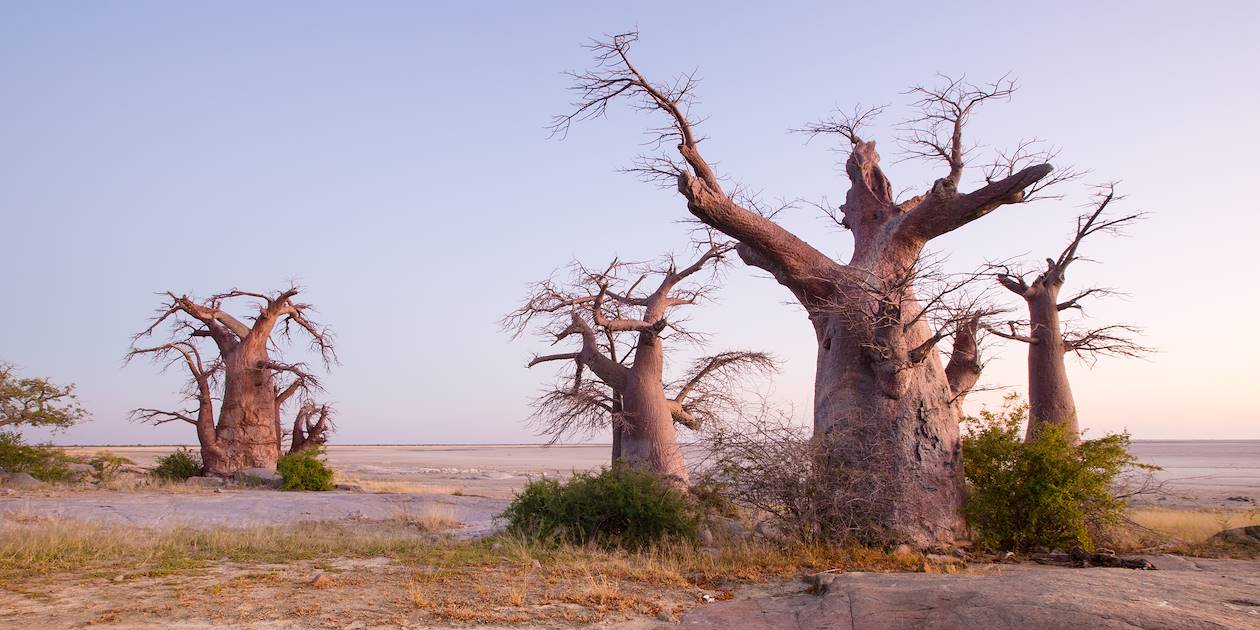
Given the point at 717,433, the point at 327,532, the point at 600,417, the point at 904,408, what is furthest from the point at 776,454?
the point at 600,417

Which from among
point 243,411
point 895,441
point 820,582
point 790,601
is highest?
point 243,411

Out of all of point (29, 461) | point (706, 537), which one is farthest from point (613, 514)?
point (29, 461)

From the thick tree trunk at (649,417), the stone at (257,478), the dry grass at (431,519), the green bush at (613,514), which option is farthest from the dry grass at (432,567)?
the stone at (257,478)

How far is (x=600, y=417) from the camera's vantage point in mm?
15906

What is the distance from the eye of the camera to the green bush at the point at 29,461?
20.7 metres

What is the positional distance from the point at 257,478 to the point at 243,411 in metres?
1.65

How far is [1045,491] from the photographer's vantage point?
29.7 ft

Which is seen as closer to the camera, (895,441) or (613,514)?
(895,441)

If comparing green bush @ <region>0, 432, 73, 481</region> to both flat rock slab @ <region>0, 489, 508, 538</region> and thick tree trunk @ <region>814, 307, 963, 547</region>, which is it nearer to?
flat rock slab @ <region>0, 489, 508, 538</region>

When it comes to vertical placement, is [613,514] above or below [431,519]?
above

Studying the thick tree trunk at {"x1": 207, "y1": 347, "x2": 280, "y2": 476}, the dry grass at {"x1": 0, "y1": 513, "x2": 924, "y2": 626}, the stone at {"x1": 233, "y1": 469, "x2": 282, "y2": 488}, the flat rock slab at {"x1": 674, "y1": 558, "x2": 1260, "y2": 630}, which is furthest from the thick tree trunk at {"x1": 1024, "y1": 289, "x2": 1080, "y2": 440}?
the thick tree trunk at {"x1": 207, "y1": 347, "x2": 280, "y2": 476}

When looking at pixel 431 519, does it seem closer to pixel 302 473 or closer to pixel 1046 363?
pixel 302 473

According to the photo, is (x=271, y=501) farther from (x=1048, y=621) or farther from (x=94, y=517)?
(x=1048, y=621)

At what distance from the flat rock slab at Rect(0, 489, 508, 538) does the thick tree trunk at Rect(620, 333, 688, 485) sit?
9.03 ft
